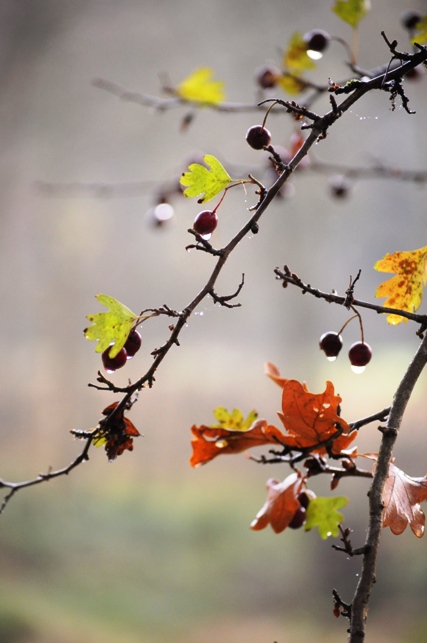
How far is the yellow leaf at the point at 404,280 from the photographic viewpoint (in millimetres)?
321

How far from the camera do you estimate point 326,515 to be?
29 centimetres

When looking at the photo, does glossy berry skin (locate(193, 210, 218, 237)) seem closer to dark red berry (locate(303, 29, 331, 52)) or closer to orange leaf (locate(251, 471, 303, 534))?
orange leaf (locate(251, 471, 303, 534))

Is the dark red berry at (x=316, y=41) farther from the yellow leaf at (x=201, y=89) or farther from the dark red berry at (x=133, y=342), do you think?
the dark red berry at (x=133, y=342)

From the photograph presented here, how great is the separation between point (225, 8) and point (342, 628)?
4.64 feet

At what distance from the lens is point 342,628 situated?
1.17m

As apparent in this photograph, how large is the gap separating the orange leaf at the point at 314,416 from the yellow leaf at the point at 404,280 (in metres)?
0.06

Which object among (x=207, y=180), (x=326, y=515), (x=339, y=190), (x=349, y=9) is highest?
(x=339, y=190)

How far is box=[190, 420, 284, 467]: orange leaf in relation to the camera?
31cm

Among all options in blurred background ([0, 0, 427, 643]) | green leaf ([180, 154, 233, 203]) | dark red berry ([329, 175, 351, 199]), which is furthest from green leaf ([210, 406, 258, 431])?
blurred background ([0, 0, 427, 643])

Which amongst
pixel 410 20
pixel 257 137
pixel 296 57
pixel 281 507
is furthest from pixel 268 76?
pixel 281 507

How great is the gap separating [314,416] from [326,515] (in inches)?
1.9

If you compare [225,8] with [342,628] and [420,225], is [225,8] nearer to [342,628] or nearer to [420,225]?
[420,225]

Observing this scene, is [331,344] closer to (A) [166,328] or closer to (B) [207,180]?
(B) [207,180]

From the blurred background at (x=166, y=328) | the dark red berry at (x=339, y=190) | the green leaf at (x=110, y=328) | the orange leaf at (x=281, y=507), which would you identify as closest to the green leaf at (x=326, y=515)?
the orange leaf at (x=281, y=507)
